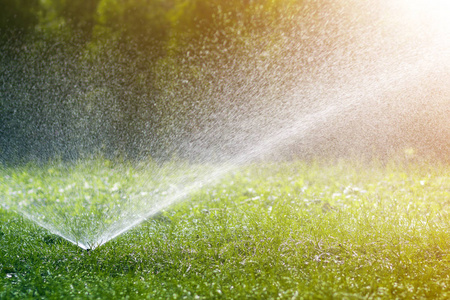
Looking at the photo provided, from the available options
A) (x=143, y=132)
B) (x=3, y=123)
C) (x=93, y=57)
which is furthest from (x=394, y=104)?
(x=3, y=123)

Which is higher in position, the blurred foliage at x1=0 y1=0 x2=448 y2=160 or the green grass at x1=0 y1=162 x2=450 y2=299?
the blurred foliage at x1=0 y1=0 x2=448 y2=160

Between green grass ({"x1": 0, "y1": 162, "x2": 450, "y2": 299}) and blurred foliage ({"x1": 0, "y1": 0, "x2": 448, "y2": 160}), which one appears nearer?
green grass ({"x1": 0, "y1": 162, "x2": 450, "y2": 299})

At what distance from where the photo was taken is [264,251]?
3.50 m

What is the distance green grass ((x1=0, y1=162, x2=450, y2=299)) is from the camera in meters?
2.93

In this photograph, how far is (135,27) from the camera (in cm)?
973

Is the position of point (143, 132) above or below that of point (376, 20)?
above

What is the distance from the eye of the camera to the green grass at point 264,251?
2.93 m

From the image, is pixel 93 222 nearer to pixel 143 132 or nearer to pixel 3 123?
pixel 143 132

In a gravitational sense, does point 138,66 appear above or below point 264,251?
above

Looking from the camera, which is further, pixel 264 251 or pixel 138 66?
pixel 138 66

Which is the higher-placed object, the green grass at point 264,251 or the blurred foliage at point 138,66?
the blurred foliage at point 138,66

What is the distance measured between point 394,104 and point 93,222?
580cm

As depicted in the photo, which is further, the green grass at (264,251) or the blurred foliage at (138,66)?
the blurred foliage at (138,66)

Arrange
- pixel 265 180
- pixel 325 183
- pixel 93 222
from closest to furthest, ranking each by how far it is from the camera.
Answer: pixel 93 222
pixel 325 183
pixel 265 180
